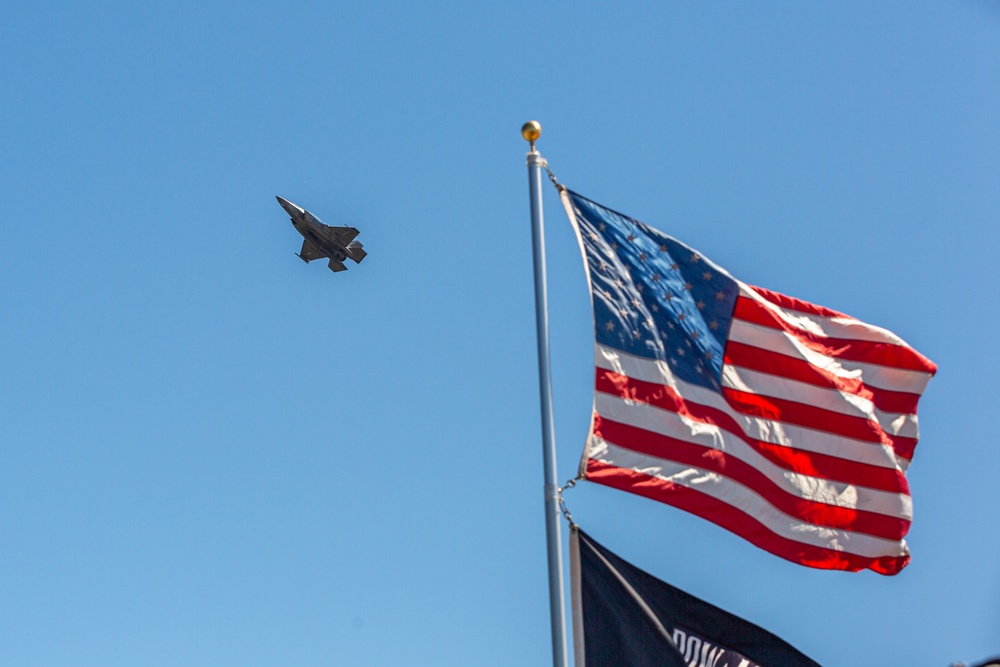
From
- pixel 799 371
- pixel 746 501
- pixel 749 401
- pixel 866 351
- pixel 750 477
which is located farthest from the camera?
pixel 866 351

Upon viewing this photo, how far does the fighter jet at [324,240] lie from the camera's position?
4878cm

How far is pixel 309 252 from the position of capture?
5022 cm

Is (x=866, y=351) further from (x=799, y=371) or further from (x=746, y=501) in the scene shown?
(x=746, y=501)

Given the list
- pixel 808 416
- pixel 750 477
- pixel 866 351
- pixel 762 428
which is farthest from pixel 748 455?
pixel 866 351

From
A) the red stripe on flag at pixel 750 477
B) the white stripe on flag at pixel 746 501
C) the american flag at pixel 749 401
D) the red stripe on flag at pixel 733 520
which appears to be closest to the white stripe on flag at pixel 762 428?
the american flag at pixel 749 401

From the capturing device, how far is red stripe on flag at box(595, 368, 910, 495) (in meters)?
13.1

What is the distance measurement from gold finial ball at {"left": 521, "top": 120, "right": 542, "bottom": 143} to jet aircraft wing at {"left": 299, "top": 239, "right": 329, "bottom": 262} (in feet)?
122

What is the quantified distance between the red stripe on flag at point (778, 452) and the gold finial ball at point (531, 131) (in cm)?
266

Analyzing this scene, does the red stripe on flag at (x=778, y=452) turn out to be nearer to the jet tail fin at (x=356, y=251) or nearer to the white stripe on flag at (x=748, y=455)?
the white stripe on flag at (x=748, y=455)

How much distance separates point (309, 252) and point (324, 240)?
164cm

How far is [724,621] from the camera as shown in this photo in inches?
515

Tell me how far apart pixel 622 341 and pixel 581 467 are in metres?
1.60

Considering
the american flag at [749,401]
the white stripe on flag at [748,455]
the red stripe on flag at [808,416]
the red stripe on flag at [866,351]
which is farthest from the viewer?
the red stripe on flag at [866,351]

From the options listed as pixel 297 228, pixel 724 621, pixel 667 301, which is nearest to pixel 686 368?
pixel 667 301
